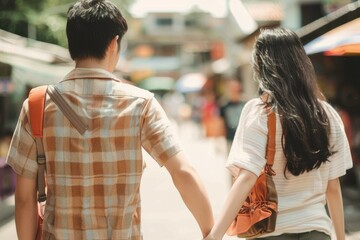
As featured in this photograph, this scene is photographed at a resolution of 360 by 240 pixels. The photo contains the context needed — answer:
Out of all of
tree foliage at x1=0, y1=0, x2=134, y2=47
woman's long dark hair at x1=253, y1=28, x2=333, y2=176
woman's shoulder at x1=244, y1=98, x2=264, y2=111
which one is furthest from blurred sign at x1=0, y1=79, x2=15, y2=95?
woman's shoulder at x1=244, y1=98, x2=264, y2=111

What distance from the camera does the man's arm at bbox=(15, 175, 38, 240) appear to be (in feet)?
7.62

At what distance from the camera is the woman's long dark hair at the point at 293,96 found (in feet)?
8.47

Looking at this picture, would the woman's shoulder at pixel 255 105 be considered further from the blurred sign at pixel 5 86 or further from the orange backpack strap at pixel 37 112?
the blurred sign at pixel 5 86

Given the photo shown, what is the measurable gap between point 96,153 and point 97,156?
0.01m

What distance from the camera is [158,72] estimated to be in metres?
71.9

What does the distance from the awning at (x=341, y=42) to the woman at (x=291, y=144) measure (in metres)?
4.32

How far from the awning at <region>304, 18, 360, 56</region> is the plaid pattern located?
5.04m

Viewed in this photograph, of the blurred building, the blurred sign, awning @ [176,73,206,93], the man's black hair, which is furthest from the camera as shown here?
the blurred building

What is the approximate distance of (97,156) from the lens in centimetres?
224

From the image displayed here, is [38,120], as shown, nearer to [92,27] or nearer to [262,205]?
[92,27]

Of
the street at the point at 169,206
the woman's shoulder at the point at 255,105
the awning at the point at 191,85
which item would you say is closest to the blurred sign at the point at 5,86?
the street at the point at 169,206

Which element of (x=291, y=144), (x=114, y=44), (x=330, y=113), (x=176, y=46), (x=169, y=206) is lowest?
(x=169, y=206)

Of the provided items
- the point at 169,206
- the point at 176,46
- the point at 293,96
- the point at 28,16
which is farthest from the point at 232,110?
the point at 176,46

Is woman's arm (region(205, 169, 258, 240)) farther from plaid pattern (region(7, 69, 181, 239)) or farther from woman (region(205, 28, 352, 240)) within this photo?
plaid pattern (region(7, 69, 181, 239))
